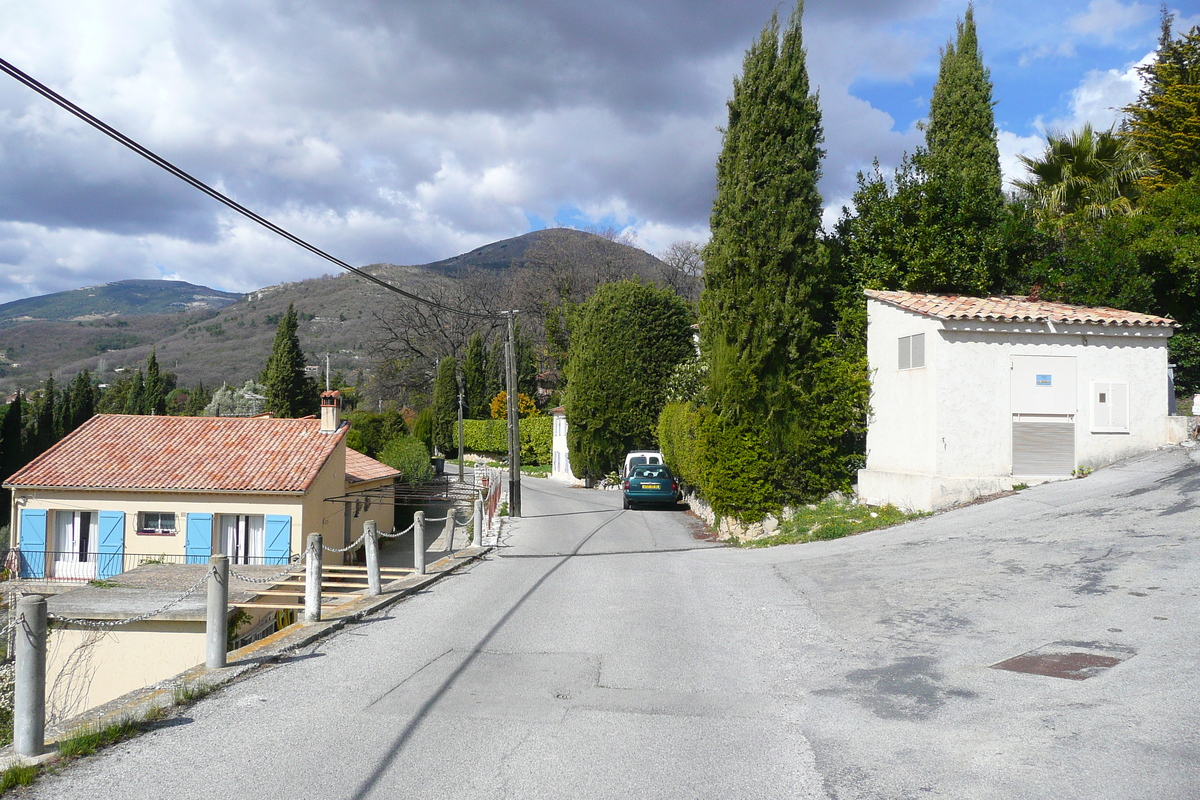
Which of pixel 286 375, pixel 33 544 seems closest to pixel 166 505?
pixel 33 544

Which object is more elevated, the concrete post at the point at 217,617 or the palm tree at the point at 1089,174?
the palm tree at the point at 1089,174

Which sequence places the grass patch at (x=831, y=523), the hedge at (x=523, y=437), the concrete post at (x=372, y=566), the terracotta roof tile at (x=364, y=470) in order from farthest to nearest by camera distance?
Answer: the hedge at (x=523, y=437)
the terracotta roof tile at (x=364, y=470)
the grass patch at (x=831, y=523)
the concrete post at (x=372, y=566)

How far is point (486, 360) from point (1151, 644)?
64911 millimetres

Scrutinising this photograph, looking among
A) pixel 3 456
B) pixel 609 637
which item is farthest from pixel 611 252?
pixel 609 637

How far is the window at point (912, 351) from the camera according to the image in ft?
55.1

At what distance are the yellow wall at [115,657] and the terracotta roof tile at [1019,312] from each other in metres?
16.2

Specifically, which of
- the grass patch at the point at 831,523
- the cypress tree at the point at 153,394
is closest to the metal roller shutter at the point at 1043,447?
the grass patch at the point at 831,523

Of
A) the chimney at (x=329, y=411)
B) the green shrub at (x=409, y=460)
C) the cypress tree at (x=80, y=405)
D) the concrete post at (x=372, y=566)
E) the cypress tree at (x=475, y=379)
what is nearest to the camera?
the concrete post at (x=372, y=566)

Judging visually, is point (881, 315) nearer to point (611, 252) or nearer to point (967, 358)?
point (967, 358)

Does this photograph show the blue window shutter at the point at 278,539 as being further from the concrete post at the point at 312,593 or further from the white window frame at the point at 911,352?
the white window frame at the point at 911,352

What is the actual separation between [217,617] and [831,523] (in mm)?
12750

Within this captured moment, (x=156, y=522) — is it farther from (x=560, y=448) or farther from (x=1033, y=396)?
(x=560, y=448)

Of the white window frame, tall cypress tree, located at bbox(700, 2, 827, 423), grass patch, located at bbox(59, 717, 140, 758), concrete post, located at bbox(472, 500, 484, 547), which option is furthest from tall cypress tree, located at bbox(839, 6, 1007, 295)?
grass patch, located at bbox(59, 717, 140, 758)

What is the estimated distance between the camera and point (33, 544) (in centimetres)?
2659
